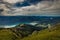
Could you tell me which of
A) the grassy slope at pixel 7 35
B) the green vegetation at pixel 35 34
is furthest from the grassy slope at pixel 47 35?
the grassy slope at pixel 7 35

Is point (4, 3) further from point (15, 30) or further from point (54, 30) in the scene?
point (54, 30)

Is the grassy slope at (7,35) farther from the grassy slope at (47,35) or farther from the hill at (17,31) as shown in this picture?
the grassy slope at (47,35)

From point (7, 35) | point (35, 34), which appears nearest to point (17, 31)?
point (7, 35)

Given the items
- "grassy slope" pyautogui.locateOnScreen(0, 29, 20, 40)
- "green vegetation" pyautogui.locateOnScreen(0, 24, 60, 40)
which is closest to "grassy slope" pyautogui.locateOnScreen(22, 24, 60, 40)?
"green vegetation" pyautogui.locateOnScreen(0, 24, 60, 40)

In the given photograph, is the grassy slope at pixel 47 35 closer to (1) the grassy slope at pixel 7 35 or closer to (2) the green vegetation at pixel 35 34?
(2) the green vegetation at pixel 35 34

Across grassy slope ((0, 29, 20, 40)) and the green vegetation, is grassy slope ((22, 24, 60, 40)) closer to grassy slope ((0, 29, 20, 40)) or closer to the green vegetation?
the green vegetation

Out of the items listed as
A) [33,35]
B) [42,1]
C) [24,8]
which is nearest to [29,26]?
[33,35]

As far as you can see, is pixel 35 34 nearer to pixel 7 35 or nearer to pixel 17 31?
pixel 17 31

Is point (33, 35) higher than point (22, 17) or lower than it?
lower
